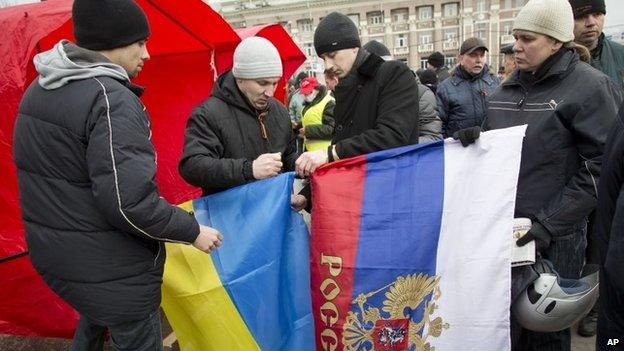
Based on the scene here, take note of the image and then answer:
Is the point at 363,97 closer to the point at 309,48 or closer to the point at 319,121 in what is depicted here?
the point at 319,121

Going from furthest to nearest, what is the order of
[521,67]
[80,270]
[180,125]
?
1. [180,125]
2. [521,67]
3. [80,270]

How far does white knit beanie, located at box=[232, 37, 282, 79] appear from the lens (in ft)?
7.22

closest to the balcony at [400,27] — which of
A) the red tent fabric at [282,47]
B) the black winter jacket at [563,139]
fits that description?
the red tent fabric at [282,47]

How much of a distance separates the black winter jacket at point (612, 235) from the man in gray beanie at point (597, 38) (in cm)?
204

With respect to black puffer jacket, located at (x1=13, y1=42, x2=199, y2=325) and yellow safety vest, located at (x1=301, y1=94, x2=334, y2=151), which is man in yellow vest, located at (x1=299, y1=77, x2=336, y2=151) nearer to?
yellow safety vest, located at (x1=301, y1=94, x2=334, y2=151)

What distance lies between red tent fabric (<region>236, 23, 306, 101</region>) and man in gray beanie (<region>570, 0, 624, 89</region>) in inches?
197

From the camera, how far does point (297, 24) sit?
54.7 meters

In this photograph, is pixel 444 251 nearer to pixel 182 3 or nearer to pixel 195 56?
pixel 182 3

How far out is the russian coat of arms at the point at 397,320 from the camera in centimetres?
192

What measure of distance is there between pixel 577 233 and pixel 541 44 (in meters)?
0.89

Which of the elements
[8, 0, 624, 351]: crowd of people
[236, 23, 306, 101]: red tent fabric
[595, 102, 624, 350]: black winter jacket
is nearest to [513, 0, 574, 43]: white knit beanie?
[8, 0, 624, 351]: crowd of people

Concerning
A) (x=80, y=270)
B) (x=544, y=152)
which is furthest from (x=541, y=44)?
(x=80, y=270)

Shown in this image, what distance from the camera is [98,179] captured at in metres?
1.55

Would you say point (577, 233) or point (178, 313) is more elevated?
point (577, 233)
